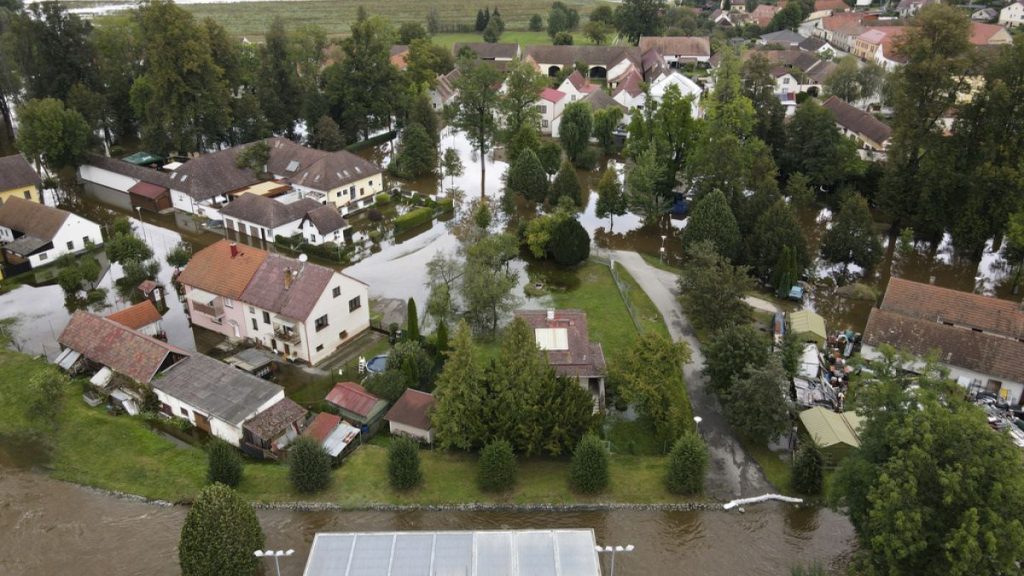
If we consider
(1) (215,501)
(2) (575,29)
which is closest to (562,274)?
(1) (215,501)

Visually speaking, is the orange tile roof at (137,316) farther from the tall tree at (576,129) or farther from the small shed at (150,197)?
the tall tree at (576,129)

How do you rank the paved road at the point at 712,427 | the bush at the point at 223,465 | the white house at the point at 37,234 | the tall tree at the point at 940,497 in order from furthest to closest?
the white house at the point at 37,234 < the paved road at the point at 712,427 < the bush at the point at 223,465 < the tall tree at the point at 940,497

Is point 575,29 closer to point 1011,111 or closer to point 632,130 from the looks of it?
point 632,130

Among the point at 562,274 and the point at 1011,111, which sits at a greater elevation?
the point at 1011,111

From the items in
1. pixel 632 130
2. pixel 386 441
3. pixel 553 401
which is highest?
pixel 632 130

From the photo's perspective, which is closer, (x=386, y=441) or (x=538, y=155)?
(x=386, y=441)

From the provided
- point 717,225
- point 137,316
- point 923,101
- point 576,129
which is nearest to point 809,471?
point 717,225

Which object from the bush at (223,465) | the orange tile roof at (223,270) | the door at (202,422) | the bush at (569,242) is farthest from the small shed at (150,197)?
the bush at (223,465)

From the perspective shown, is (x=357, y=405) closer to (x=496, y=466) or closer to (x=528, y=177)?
(x=496, y=466)
